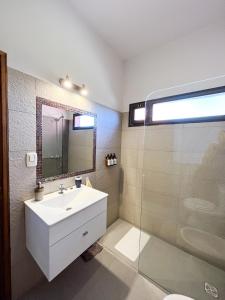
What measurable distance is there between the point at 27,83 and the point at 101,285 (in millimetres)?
1970

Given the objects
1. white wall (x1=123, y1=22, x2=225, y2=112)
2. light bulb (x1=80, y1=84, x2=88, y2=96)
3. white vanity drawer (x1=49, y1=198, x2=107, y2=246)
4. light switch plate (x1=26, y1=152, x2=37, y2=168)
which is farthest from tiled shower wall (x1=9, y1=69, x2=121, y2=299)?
white wall (x1=123, y1=22, x2=225, y2=112)

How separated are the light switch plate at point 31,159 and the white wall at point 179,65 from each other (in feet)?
5.14

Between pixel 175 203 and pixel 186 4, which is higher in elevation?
pixel 186 4

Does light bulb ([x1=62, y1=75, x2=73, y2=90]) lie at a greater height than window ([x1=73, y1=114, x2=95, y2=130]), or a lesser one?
greater

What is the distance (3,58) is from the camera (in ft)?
3.45

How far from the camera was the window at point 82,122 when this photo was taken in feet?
5.53

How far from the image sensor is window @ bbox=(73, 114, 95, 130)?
1686mm

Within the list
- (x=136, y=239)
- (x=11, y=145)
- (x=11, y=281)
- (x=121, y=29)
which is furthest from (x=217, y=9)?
(x=11, y=281)

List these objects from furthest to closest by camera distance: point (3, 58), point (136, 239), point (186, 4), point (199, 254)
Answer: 1. point (136, 239)
2. point (199, 254)
3. point (186, 4)
4. point (3, 58)

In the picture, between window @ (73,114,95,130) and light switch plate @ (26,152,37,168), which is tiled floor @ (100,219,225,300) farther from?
window @ (73,114,95,130)

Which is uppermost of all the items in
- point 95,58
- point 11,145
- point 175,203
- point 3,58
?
point 95,58

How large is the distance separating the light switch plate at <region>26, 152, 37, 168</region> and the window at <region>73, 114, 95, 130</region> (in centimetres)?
58

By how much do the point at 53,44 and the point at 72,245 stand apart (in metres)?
1.76

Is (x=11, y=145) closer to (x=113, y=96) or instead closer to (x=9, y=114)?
(x=9, y=114)
